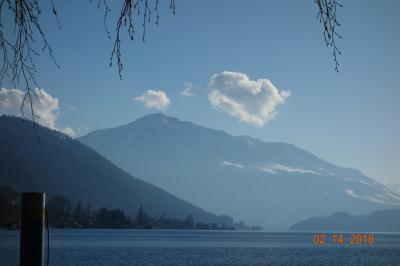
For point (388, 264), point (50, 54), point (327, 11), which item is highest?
point (327, 11)

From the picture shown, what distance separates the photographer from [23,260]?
3.45 m

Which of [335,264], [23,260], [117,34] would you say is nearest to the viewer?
[23,260]

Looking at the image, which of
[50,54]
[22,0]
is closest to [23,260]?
[50,54]

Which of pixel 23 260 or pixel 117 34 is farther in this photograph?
pixel 117 34

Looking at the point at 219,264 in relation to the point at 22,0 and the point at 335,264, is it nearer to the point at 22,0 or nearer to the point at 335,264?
the point at 335,264

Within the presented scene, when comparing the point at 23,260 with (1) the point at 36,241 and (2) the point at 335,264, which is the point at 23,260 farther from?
(2) the point at 335,264

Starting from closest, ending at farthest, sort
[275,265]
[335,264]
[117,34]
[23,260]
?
[23,260], [117,34], [275,265], [335,264]

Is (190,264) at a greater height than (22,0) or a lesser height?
lesser

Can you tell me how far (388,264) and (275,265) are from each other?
1804 centimetres

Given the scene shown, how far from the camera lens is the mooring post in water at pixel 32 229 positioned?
3447mm

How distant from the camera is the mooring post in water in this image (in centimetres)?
345

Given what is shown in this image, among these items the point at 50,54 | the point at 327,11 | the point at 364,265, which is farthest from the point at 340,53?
the point at 364,265

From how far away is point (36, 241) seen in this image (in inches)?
136

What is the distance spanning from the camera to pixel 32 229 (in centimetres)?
348
